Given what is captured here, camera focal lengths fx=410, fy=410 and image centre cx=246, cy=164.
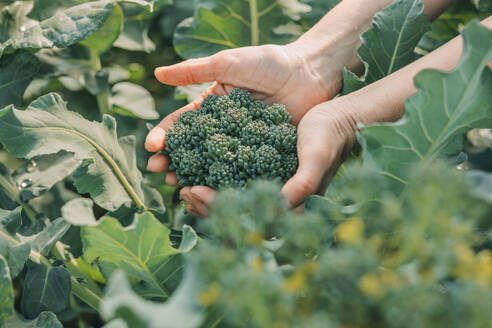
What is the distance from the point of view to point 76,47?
1986 millimetres

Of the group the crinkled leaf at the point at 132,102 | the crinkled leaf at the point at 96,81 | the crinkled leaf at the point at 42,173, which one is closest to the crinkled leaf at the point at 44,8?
the crinkled leaf at the point at 96,81

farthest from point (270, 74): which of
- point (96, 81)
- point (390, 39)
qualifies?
point (96, 81)

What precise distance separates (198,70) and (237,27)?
50 centimetres

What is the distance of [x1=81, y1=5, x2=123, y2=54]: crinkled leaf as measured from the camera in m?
1.82

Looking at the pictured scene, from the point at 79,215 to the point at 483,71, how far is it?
1.09 metres

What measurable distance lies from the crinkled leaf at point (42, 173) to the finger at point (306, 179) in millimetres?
907

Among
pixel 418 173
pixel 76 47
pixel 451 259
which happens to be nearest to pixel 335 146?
pixel 418 173

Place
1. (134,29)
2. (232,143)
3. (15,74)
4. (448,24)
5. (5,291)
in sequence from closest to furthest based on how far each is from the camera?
(5,291), (232,143), (15,74), (448,24), (134,29)

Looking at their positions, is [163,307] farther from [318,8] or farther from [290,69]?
[318,8]

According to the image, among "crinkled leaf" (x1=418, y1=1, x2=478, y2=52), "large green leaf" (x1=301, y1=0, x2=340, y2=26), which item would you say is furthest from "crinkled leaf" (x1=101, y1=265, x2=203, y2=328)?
"crinkled leaf" (x1=418, y1=1, x2=478, y2=52)

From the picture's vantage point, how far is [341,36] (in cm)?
167

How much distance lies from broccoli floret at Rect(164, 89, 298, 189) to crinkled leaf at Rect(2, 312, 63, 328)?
0.56 metres

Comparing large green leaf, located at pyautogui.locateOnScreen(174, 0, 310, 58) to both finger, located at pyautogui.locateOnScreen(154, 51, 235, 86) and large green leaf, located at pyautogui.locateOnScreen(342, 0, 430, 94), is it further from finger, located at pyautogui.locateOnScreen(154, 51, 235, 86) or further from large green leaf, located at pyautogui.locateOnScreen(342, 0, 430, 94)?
large green leaf, located at pyautogui.locateOnScreen(342, 0, 430, 94)

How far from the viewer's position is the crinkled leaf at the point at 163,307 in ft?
2.23
